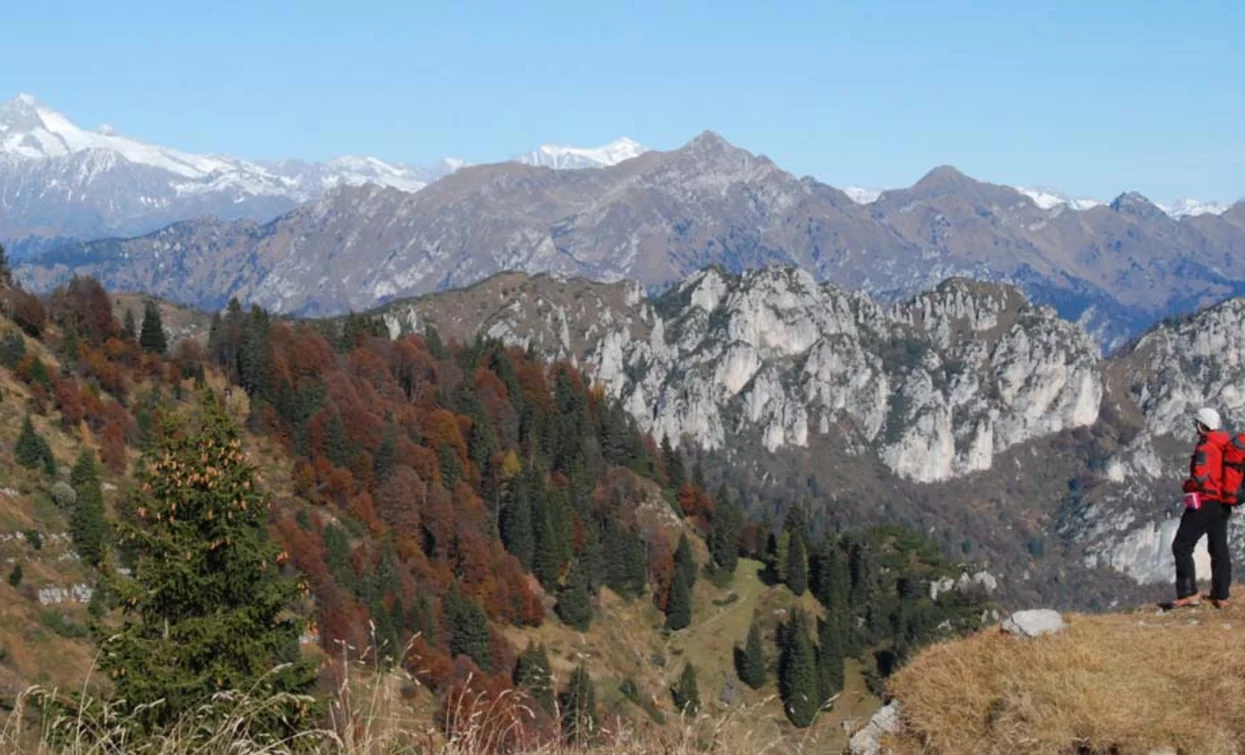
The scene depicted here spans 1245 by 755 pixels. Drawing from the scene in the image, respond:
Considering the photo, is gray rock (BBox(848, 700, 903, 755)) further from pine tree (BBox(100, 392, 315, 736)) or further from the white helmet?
pine tree (BBox(100, 392, 315, 736))

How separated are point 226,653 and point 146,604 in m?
2.14

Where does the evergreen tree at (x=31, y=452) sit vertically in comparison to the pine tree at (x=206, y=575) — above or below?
below

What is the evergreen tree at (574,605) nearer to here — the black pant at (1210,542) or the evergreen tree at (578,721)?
the evergreen tree at (578,721)

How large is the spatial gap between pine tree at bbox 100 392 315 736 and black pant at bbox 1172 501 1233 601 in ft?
58.0

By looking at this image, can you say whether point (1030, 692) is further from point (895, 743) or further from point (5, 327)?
point (5, 327)

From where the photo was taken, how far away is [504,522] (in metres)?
111

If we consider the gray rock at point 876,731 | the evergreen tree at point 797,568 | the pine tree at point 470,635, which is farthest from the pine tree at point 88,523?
the evergreen tree at point 797,568

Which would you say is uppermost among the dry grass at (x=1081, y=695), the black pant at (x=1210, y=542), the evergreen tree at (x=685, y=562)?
the black pant at (x=1210, y=542)

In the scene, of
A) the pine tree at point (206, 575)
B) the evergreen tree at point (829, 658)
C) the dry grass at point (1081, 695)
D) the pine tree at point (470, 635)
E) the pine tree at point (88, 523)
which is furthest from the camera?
the evergreen tree at point (829, 658)

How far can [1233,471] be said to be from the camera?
18.6 metres

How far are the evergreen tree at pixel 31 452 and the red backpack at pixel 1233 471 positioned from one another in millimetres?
64203

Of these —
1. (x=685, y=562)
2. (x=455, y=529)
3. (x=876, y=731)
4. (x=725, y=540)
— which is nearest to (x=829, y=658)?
(x=685, y=562)

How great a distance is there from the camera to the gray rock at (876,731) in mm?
14586

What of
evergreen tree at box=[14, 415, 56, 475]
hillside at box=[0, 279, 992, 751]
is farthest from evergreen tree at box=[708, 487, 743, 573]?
evergreen tree at box=[14, 415, 56, 475]
